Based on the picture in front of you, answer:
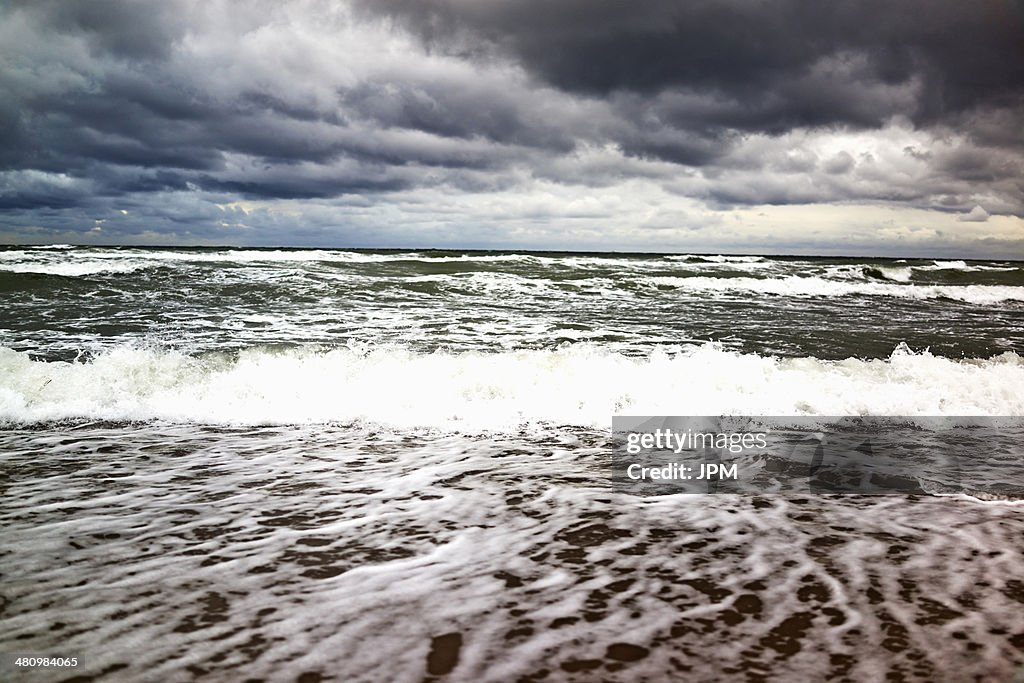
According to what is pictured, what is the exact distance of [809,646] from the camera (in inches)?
86.9

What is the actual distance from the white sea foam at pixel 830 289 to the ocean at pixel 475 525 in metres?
14.8

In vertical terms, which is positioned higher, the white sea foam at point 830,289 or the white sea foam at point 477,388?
the white sea foam at point 830,289

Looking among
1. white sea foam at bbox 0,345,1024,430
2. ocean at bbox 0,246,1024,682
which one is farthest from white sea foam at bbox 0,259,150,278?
white sea foam at bbox 0,345,1024,430

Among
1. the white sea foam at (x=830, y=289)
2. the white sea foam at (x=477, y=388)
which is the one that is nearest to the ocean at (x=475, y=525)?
the white sea foam at (x=477, y=388)

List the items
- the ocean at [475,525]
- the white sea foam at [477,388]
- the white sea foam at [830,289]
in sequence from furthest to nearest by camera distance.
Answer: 1. the white sea foam at [830,289]
2. the white sea foam at [477,388]
3. the ocean at [475,525]

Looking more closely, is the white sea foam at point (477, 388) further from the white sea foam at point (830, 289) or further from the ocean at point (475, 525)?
the white sea foam at point (830, 289)

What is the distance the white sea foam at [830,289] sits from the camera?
906 inches

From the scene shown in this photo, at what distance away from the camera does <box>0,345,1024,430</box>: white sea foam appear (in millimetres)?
6242

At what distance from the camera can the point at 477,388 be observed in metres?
7.05

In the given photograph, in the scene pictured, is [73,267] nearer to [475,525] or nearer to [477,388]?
[477,388]

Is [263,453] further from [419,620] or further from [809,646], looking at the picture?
[809,646]

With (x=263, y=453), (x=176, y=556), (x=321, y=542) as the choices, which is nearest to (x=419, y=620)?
(x=321, y=542)

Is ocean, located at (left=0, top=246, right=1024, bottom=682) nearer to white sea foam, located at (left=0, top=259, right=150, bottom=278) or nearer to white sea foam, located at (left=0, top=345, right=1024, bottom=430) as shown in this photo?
white sea foam, located at (left=0, top=345, right=1024, bottom=430)

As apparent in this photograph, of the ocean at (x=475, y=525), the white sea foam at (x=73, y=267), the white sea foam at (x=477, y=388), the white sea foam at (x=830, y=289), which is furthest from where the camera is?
the white sea foam at (x=830, y=289)
